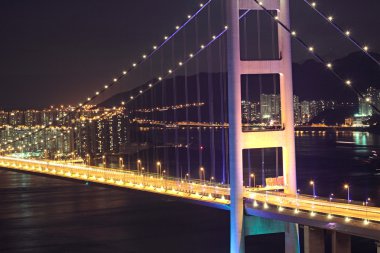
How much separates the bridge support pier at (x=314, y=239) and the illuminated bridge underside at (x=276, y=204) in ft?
0.95

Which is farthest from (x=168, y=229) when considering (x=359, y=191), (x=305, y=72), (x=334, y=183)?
(x=305, y=72)

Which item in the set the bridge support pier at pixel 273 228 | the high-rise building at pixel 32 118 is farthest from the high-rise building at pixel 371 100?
the bridge support pier at pixel 273 228

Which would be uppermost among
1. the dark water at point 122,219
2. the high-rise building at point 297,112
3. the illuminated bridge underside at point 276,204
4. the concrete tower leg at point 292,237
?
the high-rise building at point 297,112

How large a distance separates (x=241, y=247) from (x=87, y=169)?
7.61m

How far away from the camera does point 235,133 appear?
402 inches

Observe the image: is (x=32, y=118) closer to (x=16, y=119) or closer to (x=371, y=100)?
(x=16, y=119)

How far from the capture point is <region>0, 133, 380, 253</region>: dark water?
16594 mm

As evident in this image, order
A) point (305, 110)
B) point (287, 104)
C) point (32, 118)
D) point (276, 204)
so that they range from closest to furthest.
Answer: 1. point (276, 204)
2. point (287, 104)
3. point (32, 118)
4. point (305, 110)

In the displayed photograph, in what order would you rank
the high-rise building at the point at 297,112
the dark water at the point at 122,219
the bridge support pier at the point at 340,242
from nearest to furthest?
1. the bridge support pier at the point at 340,242
2. the dark water at the point at 122,219
3. the high-rise building at the point at 297,112

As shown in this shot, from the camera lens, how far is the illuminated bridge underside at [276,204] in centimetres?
809

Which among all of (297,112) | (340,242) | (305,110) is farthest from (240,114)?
(297,112)

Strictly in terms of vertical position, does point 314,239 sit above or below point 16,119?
below

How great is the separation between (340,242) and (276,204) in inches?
59.0

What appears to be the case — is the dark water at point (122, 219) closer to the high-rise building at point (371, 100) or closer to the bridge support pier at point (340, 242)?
the bridge support pier at point (340, 242)
